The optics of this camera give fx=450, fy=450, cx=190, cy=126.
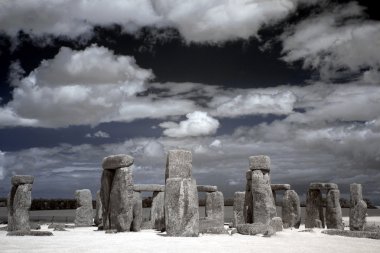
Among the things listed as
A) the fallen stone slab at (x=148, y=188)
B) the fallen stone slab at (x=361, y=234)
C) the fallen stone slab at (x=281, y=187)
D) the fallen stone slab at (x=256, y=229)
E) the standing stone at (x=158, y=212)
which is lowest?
the fallen stone slab at (x=361, y=234)

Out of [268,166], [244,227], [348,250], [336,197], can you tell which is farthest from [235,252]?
[336,197]

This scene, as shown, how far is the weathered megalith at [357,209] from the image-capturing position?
17.5 meters

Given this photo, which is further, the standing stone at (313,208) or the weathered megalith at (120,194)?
the standing stone at (313,208)

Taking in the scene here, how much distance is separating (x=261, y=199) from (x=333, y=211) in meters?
5.55

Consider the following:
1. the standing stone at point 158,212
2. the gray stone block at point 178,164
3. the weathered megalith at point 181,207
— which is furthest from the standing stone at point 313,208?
the weathered megalith at point 181,207

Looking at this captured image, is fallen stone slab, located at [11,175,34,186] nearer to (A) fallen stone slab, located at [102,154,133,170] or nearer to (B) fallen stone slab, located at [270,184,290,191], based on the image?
(A) fallen stone slab, located at [102,154,133,170]

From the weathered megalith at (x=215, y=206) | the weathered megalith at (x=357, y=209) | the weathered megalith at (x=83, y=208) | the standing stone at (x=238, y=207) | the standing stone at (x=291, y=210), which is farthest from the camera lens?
the weathered megalith at (x=83, y=208)

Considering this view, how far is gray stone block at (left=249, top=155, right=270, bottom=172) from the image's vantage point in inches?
684

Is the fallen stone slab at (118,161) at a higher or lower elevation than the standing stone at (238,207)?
higher

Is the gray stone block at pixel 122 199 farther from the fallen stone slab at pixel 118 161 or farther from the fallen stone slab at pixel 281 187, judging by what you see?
the fallen stone slab at pixel 281 187

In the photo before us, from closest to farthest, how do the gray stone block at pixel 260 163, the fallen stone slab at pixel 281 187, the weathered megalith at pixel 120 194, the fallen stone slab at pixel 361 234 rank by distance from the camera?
the fallen stone slab at pixel 361 234
the weathered megalith at pixel 120 194
the gray stone block at pixel 260 163
the fallen stone slab at pixel 281 187

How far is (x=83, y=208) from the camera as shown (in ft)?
75.2

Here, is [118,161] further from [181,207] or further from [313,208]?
[313,208]

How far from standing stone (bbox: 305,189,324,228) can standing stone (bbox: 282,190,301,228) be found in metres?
0.45
